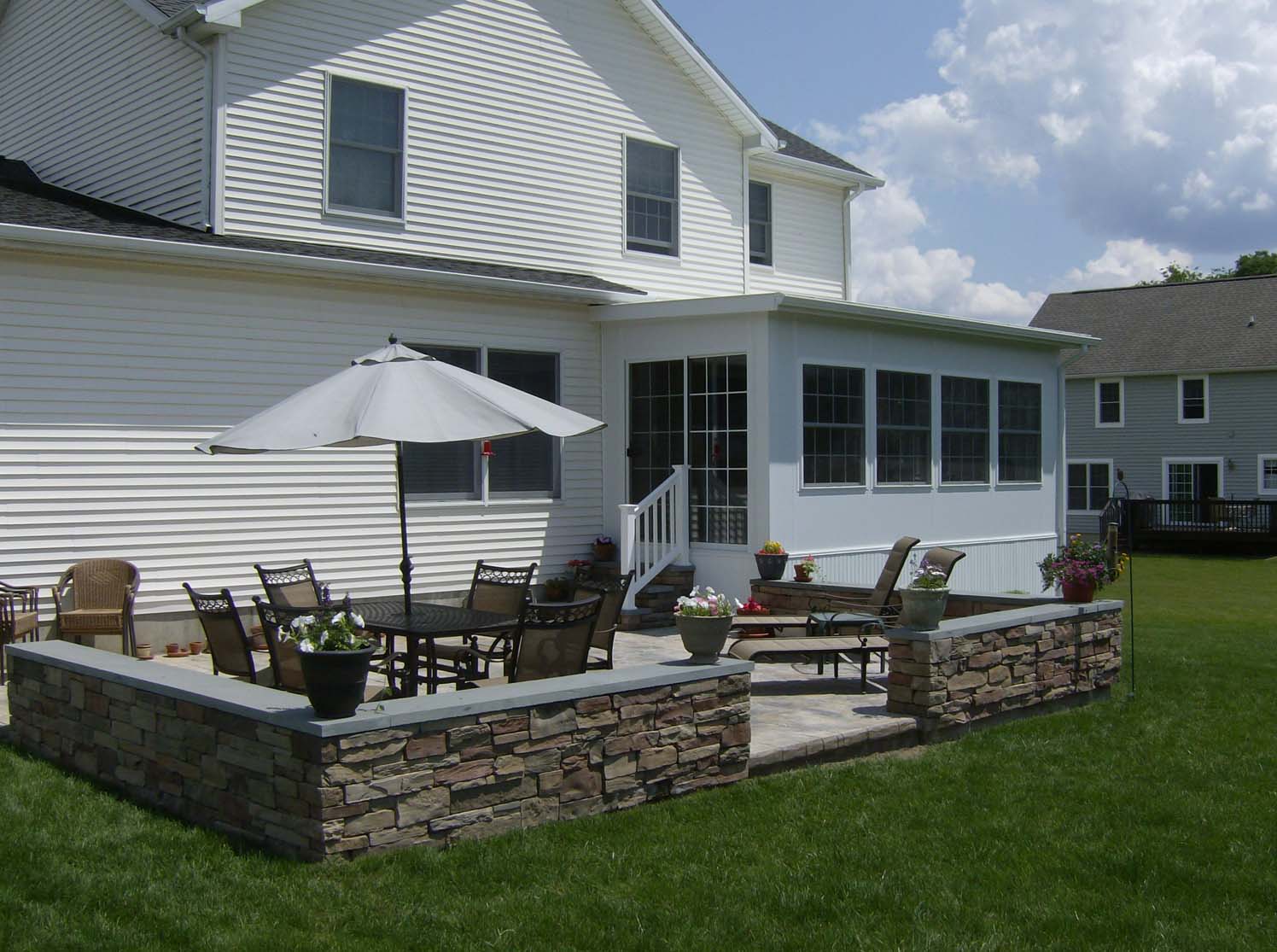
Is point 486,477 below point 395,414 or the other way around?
below

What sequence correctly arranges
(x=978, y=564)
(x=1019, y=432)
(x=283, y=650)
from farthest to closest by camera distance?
1. (x=1019, y=432)
2. (x=978, y=564)
3. (x=283, y=650)

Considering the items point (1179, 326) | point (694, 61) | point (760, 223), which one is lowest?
point (760, 223)

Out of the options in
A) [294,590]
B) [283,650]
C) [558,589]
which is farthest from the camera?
[558,589]

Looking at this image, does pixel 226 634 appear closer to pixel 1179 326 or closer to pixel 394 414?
pixel 394 414

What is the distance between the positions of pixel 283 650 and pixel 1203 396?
1347 inches

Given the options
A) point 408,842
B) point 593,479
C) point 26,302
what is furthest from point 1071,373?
point 408,842

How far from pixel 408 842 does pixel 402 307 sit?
7680mm

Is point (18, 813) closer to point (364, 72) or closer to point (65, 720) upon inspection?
point (65, 720)

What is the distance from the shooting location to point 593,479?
13977 millimetres

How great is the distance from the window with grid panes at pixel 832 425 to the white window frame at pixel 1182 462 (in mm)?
25385

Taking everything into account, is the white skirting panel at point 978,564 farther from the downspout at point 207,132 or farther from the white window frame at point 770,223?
the downspout at point 207,132

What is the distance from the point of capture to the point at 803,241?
18094mm

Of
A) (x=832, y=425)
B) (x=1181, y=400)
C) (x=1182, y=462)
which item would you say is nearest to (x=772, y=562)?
(x=832, y=425)

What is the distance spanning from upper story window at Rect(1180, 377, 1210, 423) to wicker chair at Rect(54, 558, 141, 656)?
32636 mm
